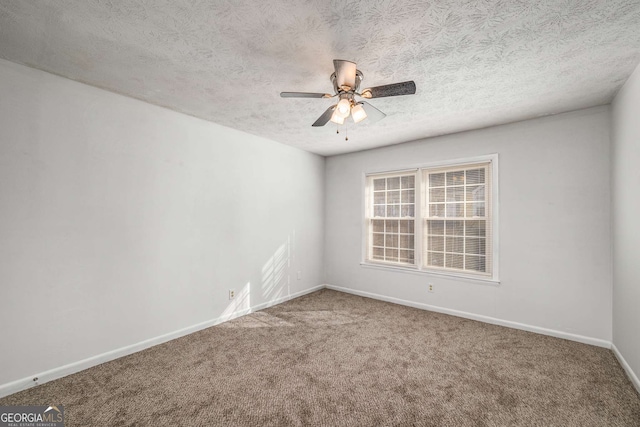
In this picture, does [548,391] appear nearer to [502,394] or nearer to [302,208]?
[502,394]

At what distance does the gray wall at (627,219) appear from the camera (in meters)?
2.31

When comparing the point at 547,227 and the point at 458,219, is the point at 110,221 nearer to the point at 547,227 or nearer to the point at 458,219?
the point at 458,219

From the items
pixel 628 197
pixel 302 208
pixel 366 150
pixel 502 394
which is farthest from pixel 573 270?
pixel 302 208

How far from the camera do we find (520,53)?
6.88 feet

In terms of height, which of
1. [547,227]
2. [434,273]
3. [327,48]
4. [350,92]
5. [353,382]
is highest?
[327,48]

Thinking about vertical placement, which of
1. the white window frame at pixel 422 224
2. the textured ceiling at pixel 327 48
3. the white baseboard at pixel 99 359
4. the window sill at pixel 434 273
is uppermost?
the textured ceiling at pixel 327 48

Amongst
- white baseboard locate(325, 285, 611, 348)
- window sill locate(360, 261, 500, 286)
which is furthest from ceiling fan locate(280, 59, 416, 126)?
white baseboard locate(325, 285, 611, 348)

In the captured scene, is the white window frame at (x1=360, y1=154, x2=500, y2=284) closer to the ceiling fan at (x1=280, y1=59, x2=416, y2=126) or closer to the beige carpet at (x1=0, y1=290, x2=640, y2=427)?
the beige carpet at (x1=0, y1=290, x2=640, y2=427)

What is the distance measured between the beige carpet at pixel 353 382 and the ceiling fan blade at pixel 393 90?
233 cm

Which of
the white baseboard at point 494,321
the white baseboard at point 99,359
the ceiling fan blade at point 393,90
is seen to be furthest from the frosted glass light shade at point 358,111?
the white baseboard at point 494,321

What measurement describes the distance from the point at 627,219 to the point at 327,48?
3.01 m

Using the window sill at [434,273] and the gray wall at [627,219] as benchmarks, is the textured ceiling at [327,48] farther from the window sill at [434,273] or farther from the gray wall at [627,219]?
the window sill at [434,273]

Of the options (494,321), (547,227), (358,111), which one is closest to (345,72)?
(358,111)

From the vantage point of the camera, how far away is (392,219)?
4793 millimetres
